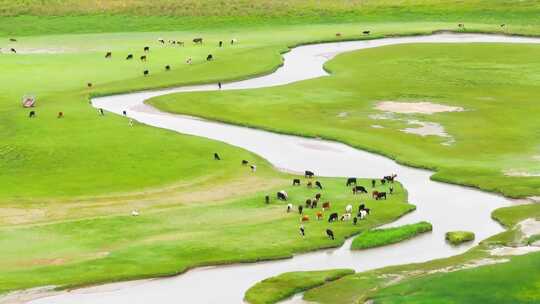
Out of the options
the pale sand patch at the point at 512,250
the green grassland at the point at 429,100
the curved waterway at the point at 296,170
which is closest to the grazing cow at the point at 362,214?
the curved waterway at the point at 296,170

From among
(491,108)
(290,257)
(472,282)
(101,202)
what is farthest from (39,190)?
(491,108)

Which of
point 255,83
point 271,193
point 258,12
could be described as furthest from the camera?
point 258,12

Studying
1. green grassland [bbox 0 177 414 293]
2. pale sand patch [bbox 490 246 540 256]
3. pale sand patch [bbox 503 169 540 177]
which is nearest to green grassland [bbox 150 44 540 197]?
pale sand patch [bbox 503 169 540 177]

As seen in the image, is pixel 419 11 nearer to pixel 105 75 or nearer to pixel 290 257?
pixel 105 75

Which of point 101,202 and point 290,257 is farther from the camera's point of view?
point 101,202

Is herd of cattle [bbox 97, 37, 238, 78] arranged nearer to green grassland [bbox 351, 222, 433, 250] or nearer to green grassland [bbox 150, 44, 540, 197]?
green grassland [bbox 150, 44, 540, 197]

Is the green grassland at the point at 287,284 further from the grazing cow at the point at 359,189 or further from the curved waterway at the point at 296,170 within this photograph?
the grazing cow at the point at 359,189
